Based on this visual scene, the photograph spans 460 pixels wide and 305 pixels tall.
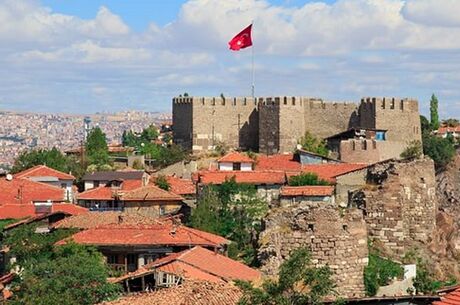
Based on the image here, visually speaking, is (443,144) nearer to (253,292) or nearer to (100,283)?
(100,283)

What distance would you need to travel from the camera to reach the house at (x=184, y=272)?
22031mm

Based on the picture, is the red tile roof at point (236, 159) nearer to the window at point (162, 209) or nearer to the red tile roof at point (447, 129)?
the window at point (162, 209)

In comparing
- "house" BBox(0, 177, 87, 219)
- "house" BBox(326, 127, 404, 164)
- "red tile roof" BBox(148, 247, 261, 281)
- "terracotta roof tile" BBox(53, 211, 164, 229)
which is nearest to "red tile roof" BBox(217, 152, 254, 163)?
"house" BBox(326, 127, 404, 164)

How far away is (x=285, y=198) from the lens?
35.6 meters

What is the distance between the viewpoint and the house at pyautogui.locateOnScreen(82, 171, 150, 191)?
157 ft

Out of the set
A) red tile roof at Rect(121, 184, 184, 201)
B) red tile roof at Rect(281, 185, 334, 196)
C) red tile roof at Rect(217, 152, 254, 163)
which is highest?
red tile roof at Rect(217, 152, 254, 163)

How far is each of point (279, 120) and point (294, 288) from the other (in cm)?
4046

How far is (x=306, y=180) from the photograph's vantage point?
1543 inches

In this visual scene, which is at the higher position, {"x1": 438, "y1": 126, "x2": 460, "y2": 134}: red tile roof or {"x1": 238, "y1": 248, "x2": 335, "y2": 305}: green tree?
{"x1": 438, "y1": 126, "x2": 460, "y2": 134}: red tile roof

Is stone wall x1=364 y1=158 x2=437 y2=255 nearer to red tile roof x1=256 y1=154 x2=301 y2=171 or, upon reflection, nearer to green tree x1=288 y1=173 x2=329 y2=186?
green tree x1=288 y1=173 x2=329 y2=186

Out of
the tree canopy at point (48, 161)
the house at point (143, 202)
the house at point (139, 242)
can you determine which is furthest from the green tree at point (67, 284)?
the tree canopy at point (48, 161)

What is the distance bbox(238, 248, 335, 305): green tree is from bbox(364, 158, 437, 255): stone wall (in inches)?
404

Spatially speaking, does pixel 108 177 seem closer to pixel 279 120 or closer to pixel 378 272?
pixel 279 120

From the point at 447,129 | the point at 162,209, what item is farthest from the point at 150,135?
the point at 162,209
